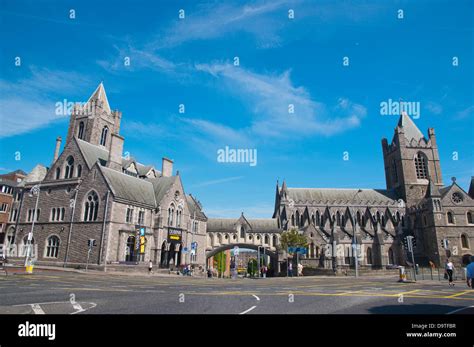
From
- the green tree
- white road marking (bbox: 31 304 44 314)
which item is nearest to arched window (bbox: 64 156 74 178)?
white road marking (bbox: 31 304 44 314)

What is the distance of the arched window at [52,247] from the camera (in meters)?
36.8

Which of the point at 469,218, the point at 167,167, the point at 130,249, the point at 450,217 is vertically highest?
the point at 167,167

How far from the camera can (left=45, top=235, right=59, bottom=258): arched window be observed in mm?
36844

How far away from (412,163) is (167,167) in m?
60.9

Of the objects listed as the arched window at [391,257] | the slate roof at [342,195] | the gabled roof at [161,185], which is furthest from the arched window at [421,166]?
the gabled roof at [161,185]

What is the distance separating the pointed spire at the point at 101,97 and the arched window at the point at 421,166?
72.7m

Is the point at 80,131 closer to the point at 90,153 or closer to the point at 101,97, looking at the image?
the point at 101,97

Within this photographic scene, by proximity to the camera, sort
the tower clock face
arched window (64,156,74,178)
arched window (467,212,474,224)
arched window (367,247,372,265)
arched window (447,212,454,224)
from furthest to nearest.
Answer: arched window (367,247,372,265), the tower clock face, arched window (447,212,454,224), arched window (467,212,474,224), arched window (64,156,74,178)

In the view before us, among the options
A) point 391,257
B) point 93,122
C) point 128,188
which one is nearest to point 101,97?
point 93,122

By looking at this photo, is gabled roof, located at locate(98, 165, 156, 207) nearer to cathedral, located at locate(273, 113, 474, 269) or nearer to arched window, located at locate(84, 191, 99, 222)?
arched window, located at locate(84, 191, 99, 222)

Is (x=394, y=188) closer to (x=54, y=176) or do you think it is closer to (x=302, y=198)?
(x=302, y=198)

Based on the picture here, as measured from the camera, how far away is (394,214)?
238 feet

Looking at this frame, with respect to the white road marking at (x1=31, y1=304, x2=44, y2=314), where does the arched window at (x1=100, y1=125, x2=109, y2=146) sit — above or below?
above
